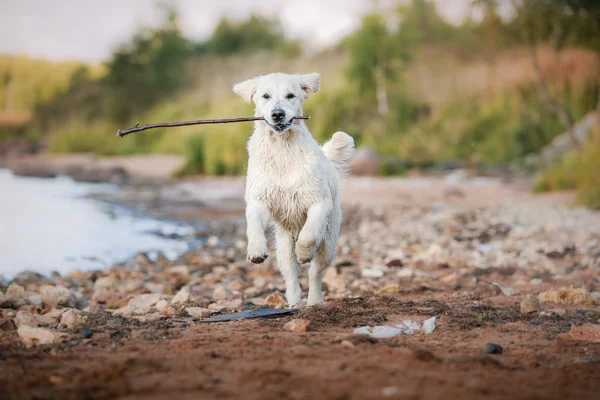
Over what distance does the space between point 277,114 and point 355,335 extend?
2.04m

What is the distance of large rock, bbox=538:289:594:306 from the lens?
5766mm

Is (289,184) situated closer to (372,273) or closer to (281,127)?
(281,127)

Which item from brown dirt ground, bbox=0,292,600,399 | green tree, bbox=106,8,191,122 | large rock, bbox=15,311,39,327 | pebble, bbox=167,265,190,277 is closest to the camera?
brown dirt ground, bbox=0,292,600,399

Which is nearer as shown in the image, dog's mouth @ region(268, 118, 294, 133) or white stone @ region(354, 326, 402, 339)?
white stone @ region(354, 326, 402, 339)

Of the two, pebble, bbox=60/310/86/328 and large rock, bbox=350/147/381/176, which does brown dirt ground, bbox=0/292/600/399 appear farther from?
large rock, bbox=350/147/381/176

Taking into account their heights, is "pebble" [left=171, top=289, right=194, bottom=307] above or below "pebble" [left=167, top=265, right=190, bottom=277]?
above

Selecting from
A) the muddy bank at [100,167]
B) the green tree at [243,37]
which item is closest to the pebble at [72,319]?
the muddy bank at [100,167]

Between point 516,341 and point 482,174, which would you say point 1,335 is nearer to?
point 516,341

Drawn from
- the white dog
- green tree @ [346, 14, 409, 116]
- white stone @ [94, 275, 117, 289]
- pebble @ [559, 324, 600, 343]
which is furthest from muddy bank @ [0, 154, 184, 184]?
pebble @ [559, 324, 600, 343]

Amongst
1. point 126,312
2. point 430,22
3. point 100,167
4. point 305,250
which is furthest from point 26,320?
point 430,22

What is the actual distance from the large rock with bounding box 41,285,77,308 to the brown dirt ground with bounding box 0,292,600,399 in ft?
4.77

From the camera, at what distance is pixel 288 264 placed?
5.88 metres

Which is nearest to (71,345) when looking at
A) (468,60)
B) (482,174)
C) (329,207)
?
(329,207)

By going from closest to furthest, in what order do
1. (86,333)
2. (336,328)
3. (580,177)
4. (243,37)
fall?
1. (86,333)
2. (336,328)
3. (580,177)
4. (243,37)
